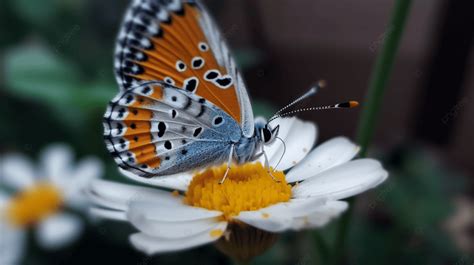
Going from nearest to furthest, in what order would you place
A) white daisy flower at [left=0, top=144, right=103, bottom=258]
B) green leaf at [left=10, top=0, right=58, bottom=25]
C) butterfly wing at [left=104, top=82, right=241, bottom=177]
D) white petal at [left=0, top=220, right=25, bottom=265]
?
butterfly wing at [left=104, top=82, right=241, bottom=177] → white petal at [left=0, top=220, right=25, bottom=265] → white daisy flower at [left=0, top=144, right=103, bottom=258] → green leaf at [left=10, top=0, right=58, bottom=25]

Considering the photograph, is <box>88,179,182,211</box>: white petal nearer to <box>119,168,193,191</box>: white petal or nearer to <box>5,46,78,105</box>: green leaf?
<box>119,168,193,191</box>: white petal

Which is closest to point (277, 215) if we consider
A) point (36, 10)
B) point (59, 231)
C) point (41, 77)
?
point (59, 231)

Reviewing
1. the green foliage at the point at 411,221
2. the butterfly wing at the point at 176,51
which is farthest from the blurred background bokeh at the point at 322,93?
the butterfly wing at the point at 176,51

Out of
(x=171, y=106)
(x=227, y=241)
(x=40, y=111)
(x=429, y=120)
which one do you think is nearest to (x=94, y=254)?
(x=40, y=111)

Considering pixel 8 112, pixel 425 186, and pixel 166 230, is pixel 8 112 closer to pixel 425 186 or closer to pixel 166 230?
pixel 425 186

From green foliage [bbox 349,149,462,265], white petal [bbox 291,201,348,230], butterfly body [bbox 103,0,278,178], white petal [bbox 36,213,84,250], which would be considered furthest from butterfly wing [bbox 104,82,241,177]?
white petal [bbox 36,213,84,250]
